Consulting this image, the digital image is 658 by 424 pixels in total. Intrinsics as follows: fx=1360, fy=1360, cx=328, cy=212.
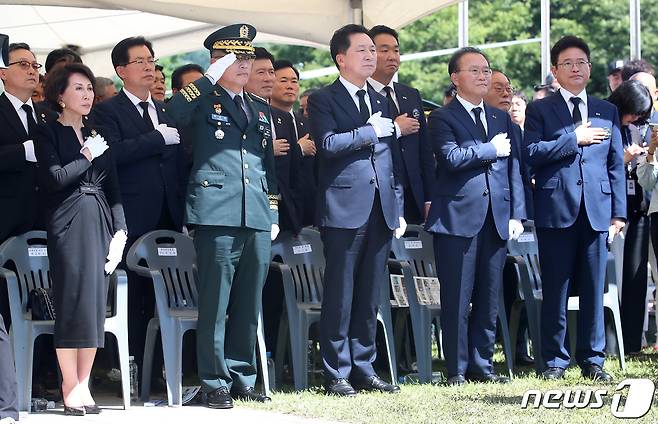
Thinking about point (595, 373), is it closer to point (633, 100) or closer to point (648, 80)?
point (633, 100)

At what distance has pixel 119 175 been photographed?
25.5 ft

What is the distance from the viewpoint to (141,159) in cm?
→ 780

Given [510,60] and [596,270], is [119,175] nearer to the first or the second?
[596,270]

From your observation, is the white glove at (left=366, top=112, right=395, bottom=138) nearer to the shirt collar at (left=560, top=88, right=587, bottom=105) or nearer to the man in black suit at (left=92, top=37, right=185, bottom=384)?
the man in black suit at (left=92, top=37, right=185, bottom=384)

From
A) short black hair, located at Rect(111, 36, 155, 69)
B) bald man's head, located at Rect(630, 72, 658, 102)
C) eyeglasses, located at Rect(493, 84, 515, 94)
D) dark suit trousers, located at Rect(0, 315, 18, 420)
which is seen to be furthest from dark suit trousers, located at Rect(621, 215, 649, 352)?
dark suit trousers, located at Rect(0, 315, 18, 420)

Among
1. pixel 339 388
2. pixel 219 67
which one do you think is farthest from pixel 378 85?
pixel 339 388

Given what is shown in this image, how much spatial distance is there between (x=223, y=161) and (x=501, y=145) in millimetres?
1717

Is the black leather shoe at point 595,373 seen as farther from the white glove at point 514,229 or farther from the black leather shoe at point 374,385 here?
the black leather shoe at point 374,385

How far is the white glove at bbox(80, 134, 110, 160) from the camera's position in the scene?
22.9 ft

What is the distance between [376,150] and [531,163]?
3.40ft

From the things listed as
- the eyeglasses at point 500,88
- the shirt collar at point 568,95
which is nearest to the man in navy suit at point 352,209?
the shirt collar at point 568,95

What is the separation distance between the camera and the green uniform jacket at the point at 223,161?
725cm

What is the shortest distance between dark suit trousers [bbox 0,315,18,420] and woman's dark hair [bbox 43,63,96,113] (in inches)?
53.7

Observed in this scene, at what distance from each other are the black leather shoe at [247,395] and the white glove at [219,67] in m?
1.69
